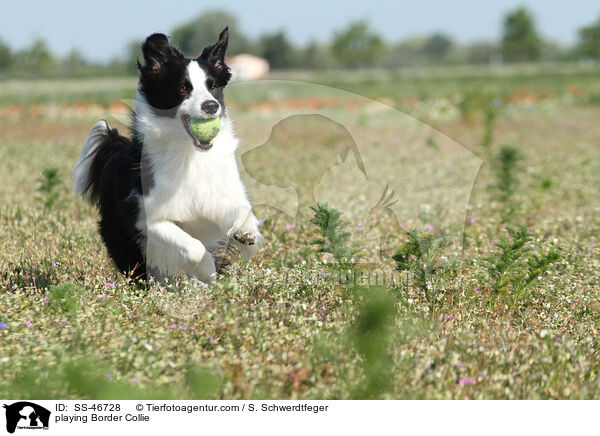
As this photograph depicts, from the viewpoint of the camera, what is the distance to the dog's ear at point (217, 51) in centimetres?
387

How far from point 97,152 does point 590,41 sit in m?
79.0

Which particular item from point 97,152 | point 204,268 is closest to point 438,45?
point 97,152

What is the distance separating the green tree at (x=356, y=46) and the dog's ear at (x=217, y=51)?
75.3 m

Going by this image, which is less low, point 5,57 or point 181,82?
point 5,57

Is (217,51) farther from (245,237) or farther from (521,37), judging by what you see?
(521,37)

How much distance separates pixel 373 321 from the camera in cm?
325

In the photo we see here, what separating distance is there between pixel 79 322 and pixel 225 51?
6.38 ft

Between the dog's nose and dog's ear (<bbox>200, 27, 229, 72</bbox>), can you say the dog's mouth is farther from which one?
dog's ear (<bbox>200, 27, 229, 72</bbox>)

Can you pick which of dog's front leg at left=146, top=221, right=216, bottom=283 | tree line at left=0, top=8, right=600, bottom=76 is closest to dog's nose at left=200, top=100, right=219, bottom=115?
dog's front leg at left=146, top=221, right=216, bottom=283

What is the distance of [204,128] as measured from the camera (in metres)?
3.72
